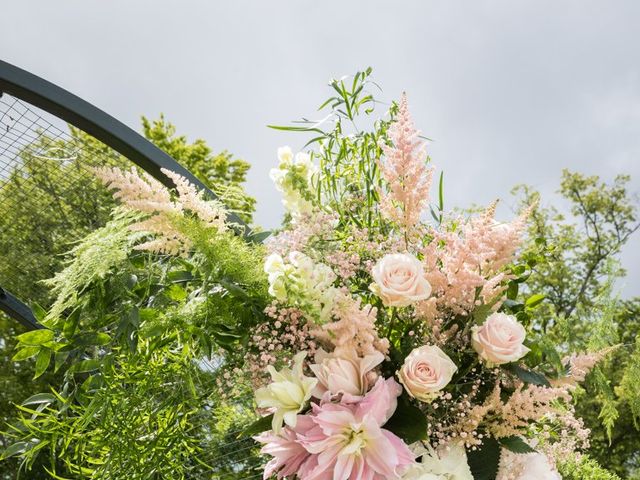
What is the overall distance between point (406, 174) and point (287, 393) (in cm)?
59

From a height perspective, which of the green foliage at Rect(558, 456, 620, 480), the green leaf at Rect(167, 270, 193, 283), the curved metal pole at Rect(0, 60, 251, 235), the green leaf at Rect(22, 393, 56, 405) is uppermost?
the green foliage at Rect(558, 456, 620, 480)

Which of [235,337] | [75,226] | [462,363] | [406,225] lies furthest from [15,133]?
[462,363]

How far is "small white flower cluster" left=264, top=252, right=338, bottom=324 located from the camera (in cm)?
157

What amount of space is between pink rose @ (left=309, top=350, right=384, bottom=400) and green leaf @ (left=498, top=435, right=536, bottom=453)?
39 cm

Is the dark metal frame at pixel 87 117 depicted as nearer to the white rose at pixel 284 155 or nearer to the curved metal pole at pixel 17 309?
the white rose at pixel 284 155

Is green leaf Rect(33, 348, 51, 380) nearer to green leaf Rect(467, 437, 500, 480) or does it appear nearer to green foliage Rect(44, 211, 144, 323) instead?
green foliage Rect(44, 211, 144, 323)

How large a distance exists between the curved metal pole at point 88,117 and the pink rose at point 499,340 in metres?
1.47

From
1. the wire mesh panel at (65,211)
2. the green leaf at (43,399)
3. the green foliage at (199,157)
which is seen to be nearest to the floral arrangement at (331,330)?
the wire mesh panel at (65,211)

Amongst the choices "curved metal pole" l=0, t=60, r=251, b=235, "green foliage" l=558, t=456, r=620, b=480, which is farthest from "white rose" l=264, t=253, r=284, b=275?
Answer: "green foliage" l=558, t=456, r=620, b=480

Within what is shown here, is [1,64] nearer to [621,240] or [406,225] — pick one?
[406,225]

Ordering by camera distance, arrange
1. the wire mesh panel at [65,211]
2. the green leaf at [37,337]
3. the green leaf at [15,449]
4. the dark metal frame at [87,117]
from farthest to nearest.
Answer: the dark metal frame at [87,117]
the green leaf at [15,449]
the wire mesh panel at [65,211]
the green leaf at [37,337]

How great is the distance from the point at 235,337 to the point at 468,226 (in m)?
0.65

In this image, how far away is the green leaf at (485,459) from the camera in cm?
169

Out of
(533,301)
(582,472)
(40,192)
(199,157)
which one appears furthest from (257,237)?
(199,157)
